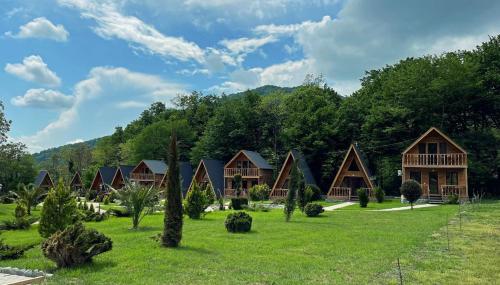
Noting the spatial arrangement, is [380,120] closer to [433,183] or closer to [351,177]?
[351,177]

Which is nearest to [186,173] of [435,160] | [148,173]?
[148,173]

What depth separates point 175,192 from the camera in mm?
12648

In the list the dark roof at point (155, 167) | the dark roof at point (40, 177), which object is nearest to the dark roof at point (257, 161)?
the dark roof at point (155, 167)

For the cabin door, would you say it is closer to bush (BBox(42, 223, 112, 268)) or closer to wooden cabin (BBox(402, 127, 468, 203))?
wooden cabin (BBox(402, 127, 468, 203))

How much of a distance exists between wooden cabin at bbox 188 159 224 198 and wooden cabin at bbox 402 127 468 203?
20537 millimetres

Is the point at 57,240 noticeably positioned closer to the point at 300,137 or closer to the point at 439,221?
the point at 439,221

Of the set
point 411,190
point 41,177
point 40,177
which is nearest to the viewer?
point 411,190

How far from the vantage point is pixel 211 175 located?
46969 mm

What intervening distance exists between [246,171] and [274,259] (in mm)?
35789

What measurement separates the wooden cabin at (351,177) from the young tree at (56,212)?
89.1 feet

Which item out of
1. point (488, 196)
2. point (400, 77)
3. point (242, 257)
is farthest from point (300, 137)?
point (242, 257)

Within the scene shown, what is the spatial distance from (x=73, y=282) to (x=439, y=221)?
52.2 ft

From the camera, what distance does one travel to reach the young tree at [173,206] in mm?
12219

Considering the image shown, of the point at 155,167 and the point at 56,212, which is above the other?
the point at 155,167
